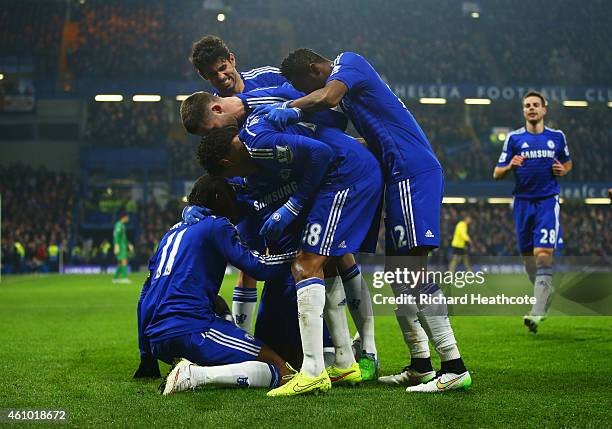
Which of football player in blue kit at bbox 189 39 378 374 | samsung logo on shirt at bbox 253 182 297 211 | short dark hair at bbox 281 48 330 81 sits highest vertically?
short dark hair at bbox 281 48 330 81

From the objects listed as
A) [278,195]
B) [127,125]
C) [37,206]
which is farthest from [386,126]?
[127,125]

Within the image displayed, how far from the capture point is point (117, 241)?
21.7 meters

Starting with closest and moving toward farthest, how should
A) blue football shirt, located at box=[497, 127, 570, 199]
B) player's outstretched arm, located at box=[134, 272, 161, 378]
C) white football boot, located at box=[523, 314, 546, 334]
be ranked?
1. player's outstretched arm, located at box=[134, 272, 161, 378]
2. white football boot, located at box=[523, 314, 546, 334]
3. blue football shirt, located at box=[497, 127, 570, 199]

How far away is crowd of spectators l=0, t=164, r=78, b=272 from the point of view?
31858mm

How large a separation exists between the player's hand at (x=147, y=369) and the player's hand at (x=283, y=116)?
1.83 meters

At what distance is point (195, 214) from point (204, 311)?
0.60 metres

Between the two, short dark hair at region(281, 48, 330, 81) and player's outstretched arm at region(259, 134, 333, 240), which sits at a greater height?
short dark hair at region(281, 48, 330, 81)

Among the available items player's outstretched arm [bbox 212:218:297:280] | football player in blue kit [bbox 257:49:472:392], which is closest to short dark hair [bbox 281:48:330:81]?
football player in blue kit [bbox 257:49:472:392]

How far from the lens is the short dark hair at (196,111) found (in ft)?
15.4

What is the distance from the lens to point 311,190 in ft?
14.5

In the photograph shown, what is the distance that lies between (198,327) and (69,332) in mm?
4506

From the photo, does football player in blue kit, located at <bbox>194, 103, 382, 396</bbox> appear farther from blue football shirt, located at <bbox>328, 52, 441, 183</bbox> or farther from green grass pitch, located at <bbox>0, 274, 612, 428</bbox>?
green grass pitch, located at <bbox>0, 274, 612, 428</bbox>

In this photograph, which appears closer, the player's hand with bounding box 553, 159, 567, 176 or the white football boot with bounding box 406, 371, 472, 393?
the white football boot with bounding box 406, 371, 472, 393

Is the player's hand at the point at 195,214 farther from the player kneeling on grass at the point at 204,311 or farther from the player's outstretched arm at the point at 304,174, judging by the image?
the player's outstretched arm at the point at 304,174
